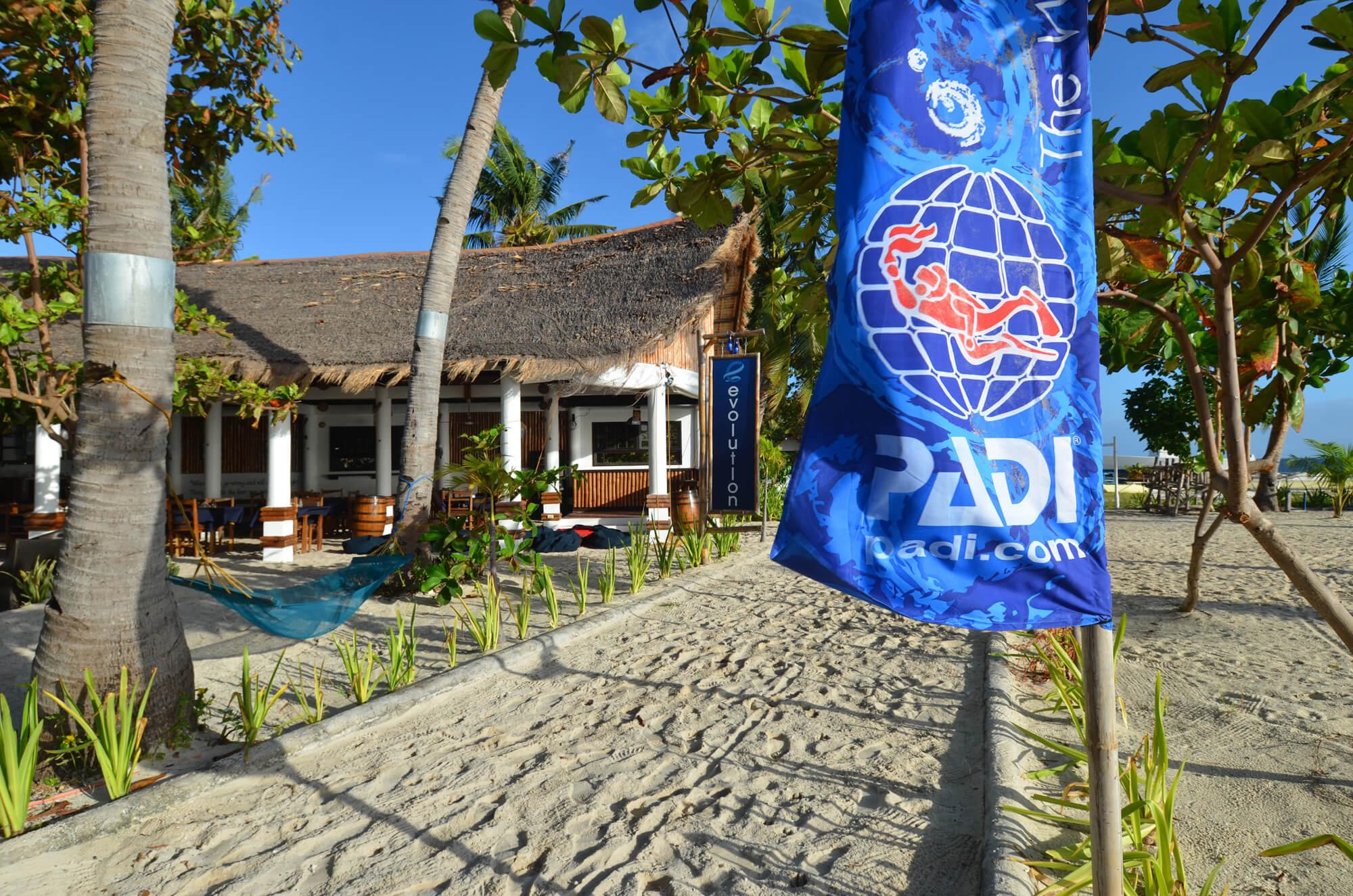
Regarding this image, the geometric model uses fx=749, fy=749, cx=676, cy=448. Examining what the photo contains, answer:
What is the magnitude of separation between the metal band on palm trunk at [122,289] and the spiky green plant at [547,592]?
3.15 meters

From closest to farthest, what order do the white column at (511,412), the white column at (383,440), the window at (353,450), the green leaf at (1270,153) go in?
the green leaf at (1270,153) < the white column at (511,412) < the white column at (383,440) < the window at (353,450)

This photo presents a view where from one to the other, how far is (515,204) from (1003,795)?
81.4 feet

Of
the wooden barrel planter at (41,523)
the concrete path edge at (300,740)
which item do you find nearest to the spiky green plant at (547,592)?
the concrete path edge at (300,740)

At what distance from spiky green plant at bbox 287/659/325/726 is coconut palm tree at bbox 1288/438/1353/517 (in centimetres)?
1938

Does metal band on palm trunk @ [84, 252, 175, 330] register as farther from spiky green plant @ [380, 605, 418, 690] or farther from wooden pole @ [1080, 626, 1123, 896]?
wooden pole @ [1080, 626, 1123, 896]

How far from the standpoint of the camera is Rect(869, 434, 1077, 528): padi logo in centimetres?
159

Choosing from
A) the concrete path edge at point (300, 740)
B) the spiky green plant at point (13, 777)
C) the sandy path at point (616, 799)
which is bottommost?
the sandy path at point (616, 799)

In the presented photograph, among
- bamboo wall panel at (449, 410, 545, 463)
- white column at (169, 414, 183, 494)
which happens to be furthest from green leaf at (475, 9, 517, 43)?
white column at (169, 414, 183, 494)

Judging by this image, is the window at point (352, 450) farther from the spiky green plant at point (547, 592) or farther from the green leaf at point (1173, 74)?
the green leaf at point (1173, 74)

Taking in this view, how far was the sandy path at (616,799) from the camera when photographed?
96.3 inches

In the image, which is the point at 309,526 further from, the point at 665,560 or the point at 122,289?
the point at 122,289

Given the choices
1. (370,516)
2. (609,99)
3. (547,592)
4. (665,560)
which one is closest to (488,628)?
(547,592)

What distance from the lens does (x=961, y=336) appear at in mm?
1632

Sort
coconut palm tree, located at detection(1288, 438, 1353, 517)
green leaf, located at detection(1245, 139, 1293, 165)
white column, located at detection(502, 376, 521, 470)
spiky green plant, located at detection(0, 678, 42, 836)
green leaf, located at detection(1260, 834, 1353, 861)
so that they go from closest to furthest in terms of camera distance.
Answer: green leaf, located at detection(1260, 834, 1353, 861), green leaf, located at detection(1245, 139, 1293, 165), spiky green plant, located at detection(0, 678, 42, 836), white column, located at detection(502, 376, 521, 470), coconut palm tree, located at detection(1288, 438, 1353, 517)
